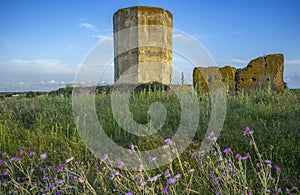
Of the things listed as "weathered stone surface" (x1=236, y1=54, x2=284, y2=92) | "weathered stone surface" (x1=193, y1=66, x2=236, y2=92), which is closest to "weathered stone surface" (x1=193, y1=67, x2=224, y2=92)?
"weathered stone surface" (x1=193, y1=66, x2=236, y2=92)

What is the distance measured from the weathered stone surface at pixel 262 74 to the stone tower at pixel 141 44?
2.66 meters

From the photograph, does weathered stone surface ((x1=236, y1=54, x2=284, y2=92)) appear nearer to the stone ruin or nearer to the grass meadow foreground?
the stone ruin

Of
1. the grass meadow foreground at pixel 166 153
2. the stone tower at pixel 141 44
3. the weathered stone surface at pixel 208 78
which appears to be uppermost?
the stone tower at pixel 141 44

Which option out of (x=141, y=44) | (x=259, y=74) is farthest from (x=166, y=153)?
(x=141, y=44)

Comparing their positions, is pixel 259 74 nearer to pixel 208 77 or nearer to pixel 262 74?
pixel 262 74

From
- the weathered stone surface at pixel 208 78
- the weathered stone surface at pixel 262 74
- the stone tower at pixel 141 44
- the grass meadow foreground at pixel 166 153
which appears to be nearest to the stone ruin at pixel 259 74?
the weathered stone surface at pixel 262 74

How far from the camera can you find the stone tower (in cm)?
1123

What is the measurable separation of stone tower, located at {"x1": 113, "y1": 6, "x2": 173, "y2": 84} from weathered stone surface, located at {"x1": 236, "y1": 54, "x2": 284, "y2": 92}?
8.73ft

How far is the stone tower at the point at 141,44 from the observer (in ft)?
36.8

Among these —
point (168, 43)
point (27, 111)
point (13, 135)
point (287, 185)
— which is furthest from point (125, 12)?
point (287, 185)

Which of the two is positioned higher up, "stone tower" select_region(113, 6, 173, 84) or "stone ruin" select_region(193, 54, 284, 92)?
"stone tower" select_region(113, 6, 173, 84)

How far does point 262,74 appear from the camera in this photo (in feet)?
32.2

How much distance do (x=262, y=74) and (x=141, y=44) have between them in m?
4.35

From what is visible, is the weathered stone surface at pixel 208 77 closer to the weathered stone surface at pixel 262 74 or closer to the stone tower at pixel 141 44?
the weathered stone surface at pixel 262 74
